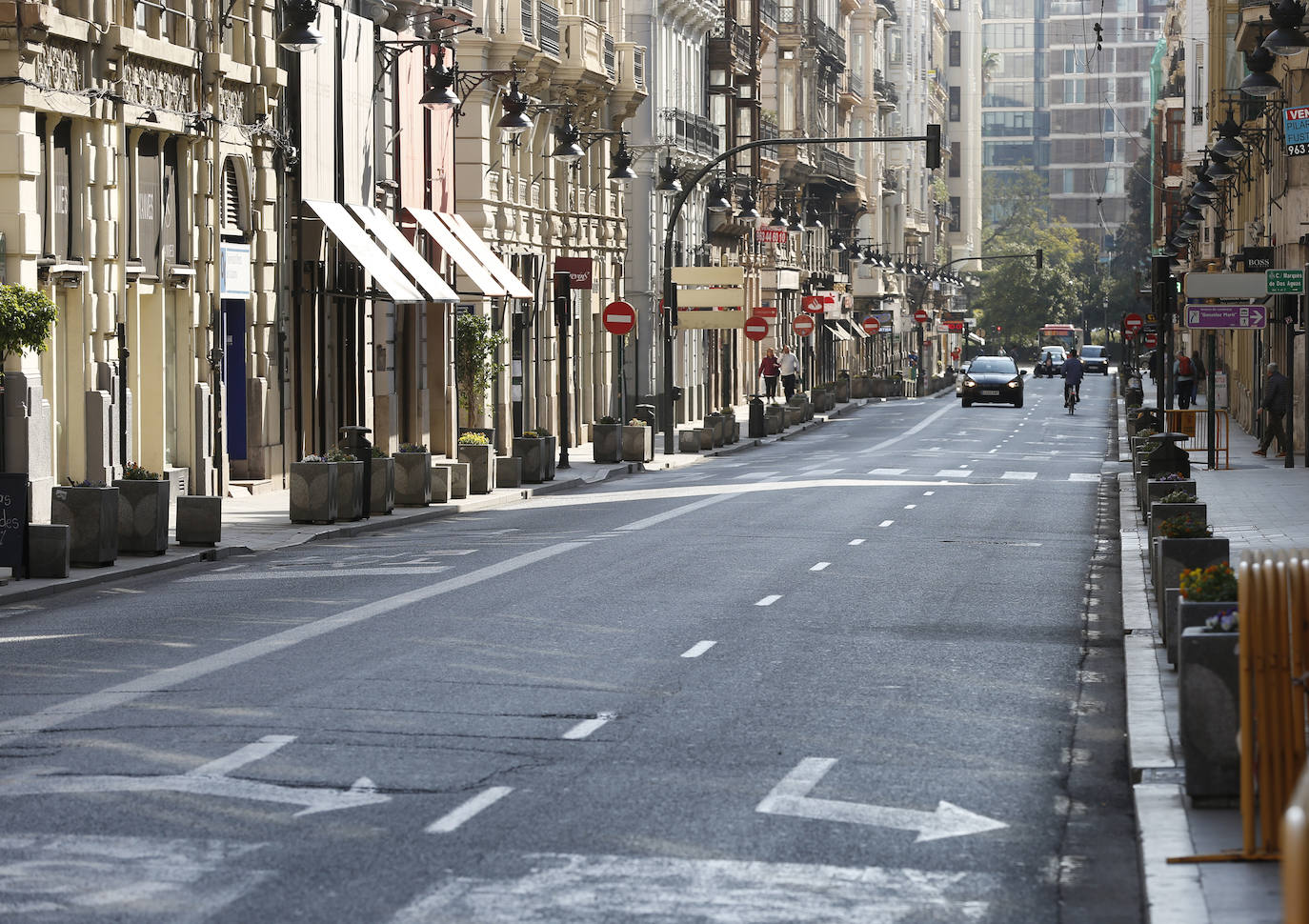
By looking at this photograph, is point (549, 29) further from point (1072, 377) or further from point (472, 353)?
point (1072, 377)

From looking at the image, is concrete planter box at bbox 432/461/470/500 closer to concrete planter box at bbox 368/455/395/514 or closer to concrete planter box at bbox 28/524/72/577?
concrete planter box at bbox 368/455/395/514

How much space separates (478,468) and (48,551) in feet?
45.9

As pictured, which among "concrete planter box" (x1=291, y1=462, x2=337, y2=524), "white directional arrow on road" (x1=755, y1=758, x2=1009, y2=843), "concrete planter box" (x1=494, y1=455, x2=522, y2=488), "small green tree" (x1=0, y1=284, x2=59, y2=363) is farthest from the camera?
"concrete planter box" (x1=494, y1=455, x2=522, y2=488)

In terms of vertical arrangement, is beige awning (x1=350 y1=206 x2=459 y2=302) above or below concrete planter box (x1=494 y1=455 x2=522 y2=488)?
above

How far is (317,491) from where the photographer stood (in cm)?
2589

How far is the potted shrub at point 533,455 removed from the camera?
117 ft

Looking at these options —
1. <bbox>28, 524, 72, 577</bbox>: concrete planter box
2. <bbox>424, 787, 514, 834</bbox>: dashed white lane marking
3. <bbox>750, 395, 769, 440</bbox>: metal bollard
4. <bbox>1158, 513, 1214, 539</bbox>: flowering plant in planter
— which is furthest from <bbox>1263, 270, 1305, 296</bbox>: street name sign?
<bbox>424, 787, 514, 834</bbox>: dashed white lane marking

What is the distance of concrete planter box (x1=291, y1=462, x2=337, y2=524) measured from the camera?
84.8 ft

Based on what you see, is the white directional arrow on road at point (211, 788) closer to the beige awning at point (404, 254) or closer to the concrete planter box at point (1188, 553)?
the concrete planter box at point (1188, 553)

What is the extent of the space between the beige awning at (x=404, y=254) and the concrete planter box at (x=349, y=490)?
10829mm

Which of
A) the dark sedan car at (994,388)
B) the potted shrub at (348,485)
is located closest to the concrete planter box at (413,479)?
the potted shrub at (348,485)

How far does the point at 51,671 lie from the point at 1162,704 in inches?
257

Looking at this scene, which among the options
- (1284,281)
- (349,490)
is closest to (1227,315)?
(1284,281)

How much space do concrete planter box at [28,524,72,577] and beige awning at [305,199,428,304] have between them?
619 inches
